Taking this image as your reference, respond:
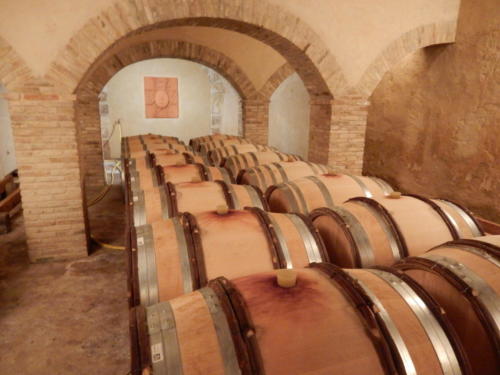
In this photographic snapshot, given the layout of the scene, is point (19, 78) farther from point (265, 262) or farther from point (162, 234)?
point (265, 262)

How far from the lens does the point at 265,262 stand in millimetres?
2244

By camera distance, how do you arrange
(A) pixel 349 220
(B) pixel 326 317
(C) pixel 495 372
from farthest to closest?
(A) pixel 349 220 < (C) pixel 495 372 < (B) pixel 326 317

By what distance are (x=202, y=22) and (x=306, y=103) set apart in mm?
7473

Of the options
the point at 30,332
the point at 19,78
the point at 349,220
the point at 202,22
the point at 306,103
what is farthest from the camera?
the point at 306,103

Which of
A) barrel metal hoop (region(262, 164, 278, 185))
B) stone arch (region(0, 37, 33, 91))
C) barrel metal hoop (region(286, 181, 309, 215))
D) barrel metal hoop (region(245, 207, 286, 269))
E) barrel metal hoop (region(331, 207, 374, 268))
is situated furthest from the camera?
stone arch (region(0, 37, 33, 91))

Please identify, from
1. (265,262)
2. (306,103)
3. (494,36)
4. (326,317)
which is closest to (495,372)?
(326,317)

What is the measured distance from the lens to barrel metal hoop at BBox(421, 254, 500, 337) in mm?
1566

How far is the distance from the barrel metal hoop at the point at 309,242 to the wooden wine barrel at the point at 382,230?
11.7 inches

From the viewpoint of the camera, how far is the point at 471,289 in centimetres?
165

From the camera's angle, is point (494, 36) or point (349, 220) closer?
point (349, 220)

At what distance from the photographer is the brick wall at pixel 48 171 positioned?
4812mm

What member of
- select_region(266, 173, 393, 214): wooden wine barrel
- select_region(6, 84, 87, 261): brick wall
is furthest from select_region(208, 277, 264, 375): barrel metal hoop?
select_region(6, 84, 87, 261): brick wall

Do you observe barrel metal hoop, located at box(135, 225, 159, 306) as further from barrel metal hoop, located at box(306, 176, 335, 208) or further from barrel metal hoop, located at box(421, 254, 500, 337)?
barrel metal hoop, located at box(306, 176, 335, 208)

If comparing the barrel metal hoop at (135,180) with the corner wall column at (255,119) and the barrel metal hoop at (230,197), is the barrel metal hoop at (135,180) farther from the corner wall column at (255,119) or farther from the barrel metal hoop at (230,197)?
the corner wall column at (255,119)
